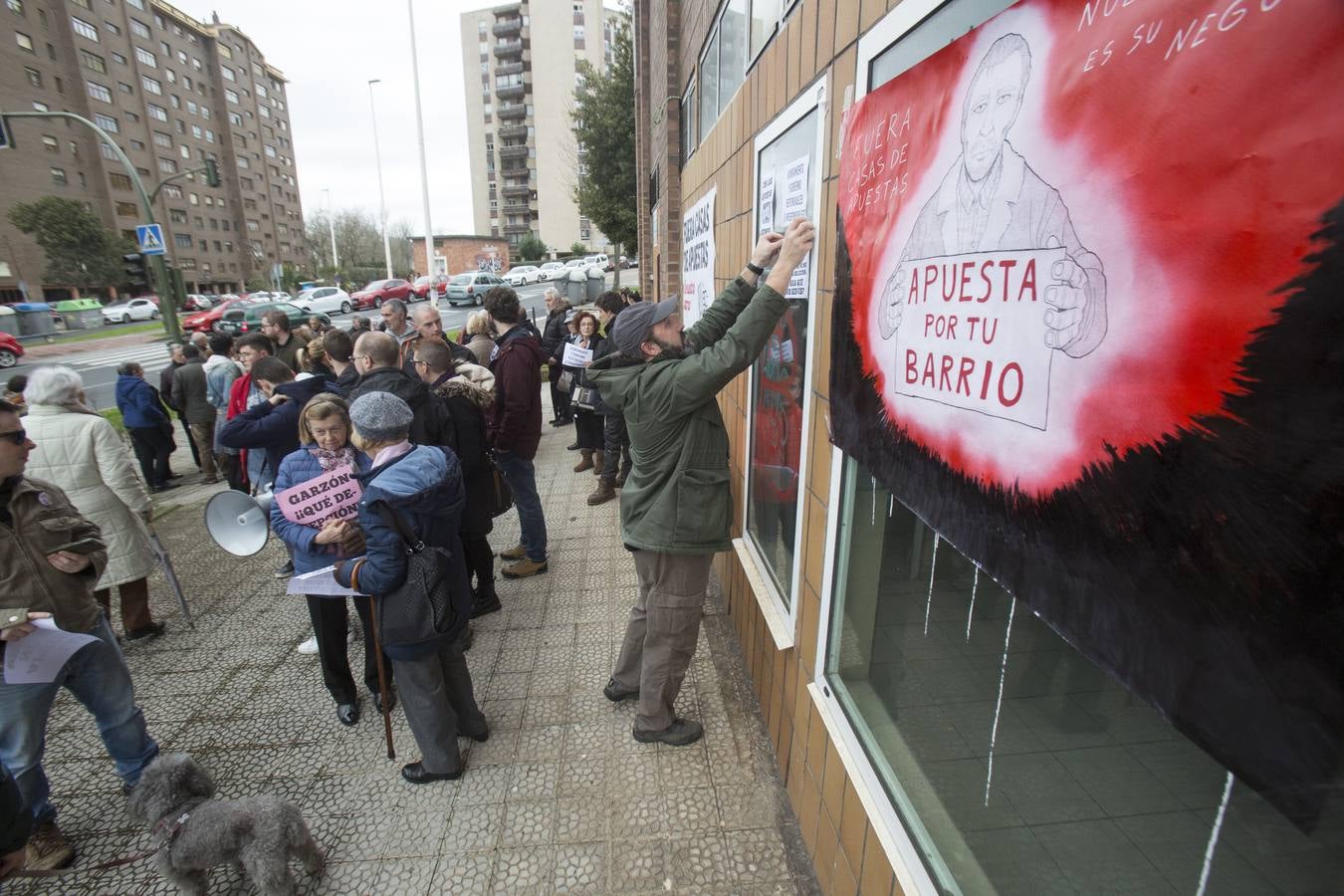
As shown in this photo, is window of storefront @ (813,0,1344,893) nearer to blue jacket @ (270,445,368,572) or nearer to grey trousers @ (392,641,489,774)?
grey trousers @ (392,641,489,774)

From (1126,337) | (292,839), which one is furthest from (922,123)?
(292,839)

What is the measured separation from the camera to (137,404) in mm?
7254

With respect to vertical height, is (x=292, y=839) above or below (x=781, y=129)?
below

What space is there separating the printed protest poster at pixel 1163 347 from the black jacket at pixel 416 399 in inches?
111

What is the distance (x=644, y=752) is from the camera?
9.82 ft

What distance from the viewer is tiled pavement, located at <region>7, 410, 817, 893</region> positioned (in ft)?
8.02

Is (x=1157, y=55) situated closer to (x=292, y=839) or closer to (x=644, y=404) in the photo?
(x=644, y=404)

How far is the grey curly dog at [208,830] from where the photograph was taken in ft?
7.06

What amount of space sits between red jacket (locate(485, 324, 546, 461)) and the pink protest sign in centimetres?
133

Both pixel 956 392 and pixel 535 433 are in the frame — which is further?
pixel 535 433

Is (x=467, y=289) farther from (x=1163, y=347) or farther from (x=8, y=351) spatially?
(x=1163, y=347)

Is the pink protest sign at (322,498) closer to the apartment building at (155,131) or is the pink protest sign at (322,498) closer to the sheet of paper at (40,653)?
the sheet of paper at (40,653)

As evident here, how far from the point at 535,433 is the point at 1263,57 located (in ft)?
13.8

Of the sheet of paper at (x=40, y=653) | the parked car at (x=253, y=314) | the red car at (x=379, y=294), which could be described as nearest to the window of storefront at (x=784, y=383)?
the sheet of paper at (x=40, y=653)
